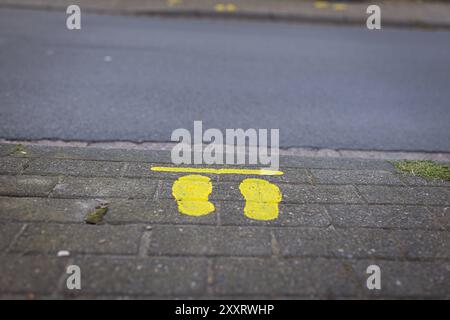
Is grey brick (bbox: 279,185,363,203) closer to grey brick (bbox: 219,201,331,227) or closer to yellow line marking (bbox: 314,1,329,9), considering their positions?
grey brick (bbox: 219,201,331,227)

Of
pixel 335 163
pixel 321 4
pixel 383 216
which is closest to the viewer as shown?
pixel 383 216

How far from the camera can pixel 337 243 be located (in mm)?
2354

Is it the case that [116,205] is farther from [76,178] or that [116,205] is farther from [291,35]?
[291,35]

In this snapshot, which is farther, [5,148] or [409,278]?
[5,148]

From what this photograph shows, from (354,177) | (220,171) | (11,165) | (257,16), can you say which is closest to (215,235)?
(220,171)

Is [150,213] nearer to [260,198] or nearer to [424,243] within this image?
[260,198]

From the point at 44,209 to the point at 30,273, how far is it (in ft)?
1.93

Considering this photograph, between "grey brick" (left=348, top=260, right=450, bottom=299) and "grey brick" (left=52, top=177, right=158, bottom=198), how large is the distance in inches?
57.6

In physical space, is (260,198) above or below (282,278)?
above

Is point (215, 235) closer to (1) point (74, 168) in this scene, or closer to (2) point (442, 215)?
(1) point (74, 168)

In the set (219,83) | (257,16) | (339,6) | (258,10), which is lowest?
(219,83)

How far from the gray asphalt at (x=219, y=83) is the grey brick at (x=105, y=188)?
0.87 meters

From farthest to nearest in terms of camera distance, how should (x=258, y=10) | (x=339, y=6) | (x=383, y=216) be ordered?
(x=339, y=6) → (x=258, y=10) → (x=383, y=216)

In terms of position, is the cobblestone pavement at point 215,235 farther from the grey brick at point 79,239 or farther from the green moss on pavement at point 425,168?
the green moss on pavement at point 425,168
